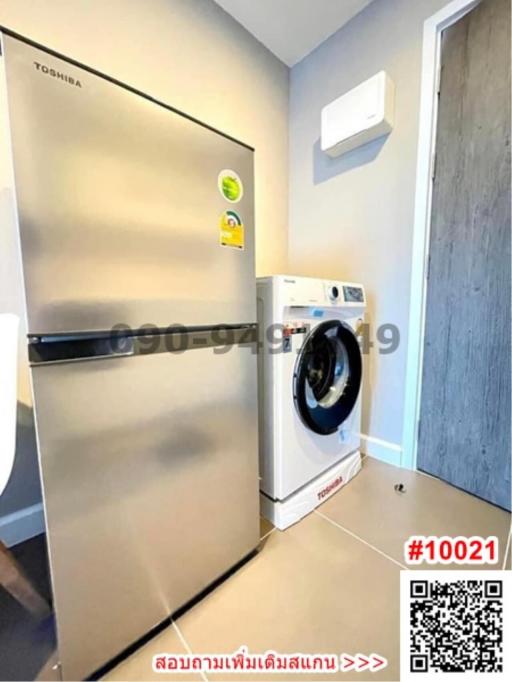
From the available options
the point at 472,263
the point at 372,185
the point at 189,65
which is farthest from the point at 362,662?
the point at 189,65

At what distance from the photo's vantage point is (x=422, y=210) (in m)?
1.51

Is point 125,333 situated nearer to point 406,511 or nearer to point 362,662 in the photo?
point 362,662

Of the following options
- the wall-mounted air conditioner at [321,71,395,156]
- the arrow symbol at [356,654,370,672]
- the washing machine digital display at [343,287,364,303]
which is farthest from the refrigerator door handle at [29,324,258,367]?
the wall-mounted air conditioner at [321,71,395,156]

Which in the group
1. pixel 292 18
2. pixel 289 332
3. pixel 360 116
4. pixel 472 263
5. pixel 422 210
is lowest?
pixel 289 332

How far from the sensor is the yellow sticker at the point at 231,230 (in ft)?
2.94

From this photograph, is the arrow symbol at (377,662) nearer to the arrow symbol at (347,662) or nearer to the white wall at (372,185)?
the arrow symbol at (347,662)

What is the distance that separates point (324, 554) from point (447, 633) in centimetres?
40

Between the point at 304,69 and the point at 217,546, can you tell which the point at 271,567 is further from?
the point at 304,69

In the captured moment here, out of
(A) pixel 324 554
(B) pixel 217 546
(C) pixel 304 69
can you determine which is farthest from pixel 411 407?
(C) pixel 304 69

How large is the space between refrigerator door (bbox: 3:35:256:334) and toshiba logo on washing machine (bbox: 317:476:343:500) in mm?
1023

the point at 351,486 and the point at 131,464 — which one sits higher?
the point at 131,464

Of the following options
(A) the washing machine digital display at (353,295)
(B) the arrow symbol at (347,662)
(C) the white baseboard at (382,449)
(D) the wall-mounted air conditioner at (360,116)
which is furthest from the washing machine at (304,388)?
(D) the wall-mounted air conditioner at (360,116)

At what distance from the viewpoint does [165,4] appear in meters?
1.45

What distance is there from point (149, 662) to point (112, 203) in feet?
3.85
